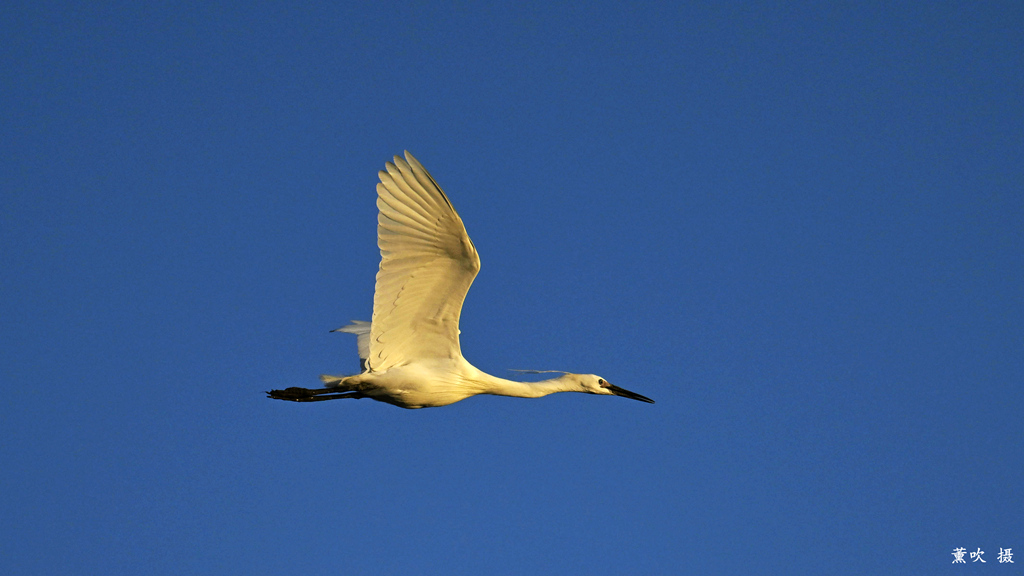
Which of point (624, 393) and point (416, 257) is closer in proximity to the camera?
point (416, 257)

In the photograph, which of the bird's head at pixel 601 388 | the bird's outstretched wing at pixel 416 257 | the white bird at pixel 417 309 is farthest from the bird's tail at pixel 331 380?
the bird's head at pixel 601 388

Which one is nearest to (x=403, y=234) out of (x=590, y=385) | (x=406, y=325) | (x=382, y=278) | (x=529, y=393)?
(x=382, y=278)

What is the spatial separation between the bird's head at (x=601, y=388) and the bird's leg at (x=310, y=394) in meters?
3.90

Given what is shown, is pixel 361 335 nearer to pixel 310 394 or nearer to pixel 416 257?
pixel 310 394

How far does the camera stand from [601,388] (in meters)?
16.2

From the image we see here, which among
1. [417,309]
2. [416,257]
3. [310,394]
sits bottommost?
[310,394]

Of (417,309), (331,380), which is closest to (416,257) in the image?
(417,309)

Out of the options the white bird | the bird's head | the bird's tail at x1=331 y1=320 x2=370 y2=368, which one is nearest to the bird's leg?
the white bird

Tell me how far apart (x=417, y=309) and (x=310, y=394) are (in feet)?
7.29

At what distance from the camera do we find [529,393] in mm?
15211

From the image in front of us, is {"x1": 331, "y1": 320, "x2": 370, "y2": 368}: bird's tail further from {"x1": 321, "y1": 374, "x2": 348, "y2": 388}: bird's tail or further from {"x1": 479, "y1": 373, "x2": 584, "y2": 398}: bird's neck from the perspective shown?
{"x1": 479, "y1": 373, "x2": 584, "y2": 398}: bird's neck

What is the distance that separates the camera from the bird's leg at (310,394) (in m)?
14.1

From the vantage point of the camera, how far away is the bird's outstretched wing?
12.5 m

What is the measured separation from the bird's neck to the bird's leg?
2.00m
